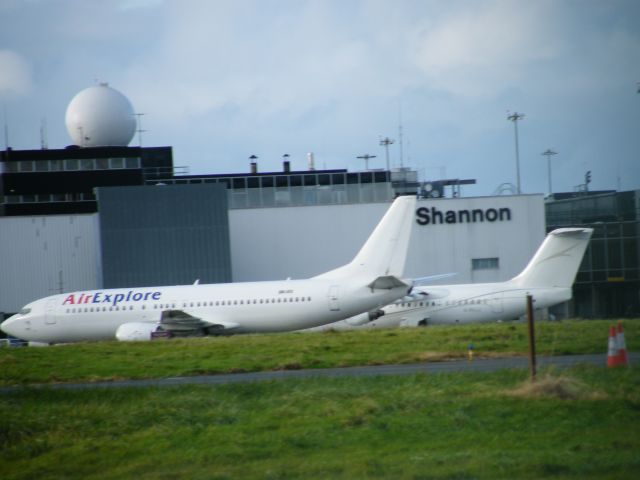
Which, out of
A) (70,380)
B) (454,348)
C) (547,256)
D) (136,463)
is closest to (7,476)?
(136,463)

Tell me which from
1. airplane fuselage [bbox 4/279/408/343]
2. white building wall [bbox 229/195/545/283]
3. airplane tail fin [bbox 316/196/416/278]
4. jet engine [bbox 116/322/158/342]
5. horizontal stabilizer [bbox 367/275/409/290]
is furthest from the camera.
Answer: white building wall [bbox 229/195/545/283]

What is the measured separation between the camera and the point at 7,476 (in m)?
15.0

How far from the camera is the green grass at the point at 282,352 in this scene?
2581 centimetres

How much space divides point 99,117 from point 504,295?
38.7 meters

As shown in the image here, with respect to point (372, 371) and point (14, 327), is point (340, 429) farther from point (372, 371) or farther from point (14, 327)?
point (14, 327)

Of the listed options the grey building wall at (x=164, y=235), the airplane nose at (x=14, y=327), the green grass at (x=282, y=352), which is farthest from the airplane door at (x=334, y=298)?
the grey building wall at (x=164, y=235)

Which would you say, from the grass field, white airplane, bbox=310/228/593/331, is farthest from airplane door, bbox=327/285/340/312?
the grass field

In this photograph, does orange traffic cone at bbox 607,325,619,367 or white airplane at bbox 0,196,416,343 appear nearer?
orange traffic cone at bbox 607,325,619,367

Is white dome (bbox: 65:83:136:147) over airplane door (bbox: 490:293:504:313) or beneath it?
over

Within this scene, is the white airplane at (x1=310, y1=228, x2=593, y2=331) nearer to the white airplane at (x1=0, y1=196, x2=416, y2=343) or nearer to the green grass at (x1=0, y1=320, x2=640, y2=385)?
the white airplane at (x1=0, y1=196, x2=416, y2=343)

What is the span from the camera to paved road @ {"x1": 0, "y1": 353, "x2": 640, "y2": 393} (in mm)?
22500

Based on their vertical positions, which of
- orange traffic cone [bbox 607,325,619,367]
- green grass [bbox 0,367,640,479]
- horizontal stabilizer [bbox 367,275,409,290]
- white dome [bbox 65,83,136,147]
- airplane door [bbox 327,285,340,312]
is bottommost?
green grass [bbox 0,367,640,479]

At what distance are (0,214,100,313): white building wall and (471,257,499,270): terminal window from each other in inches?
961

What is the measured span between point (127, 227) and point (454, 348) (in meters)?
35.1
